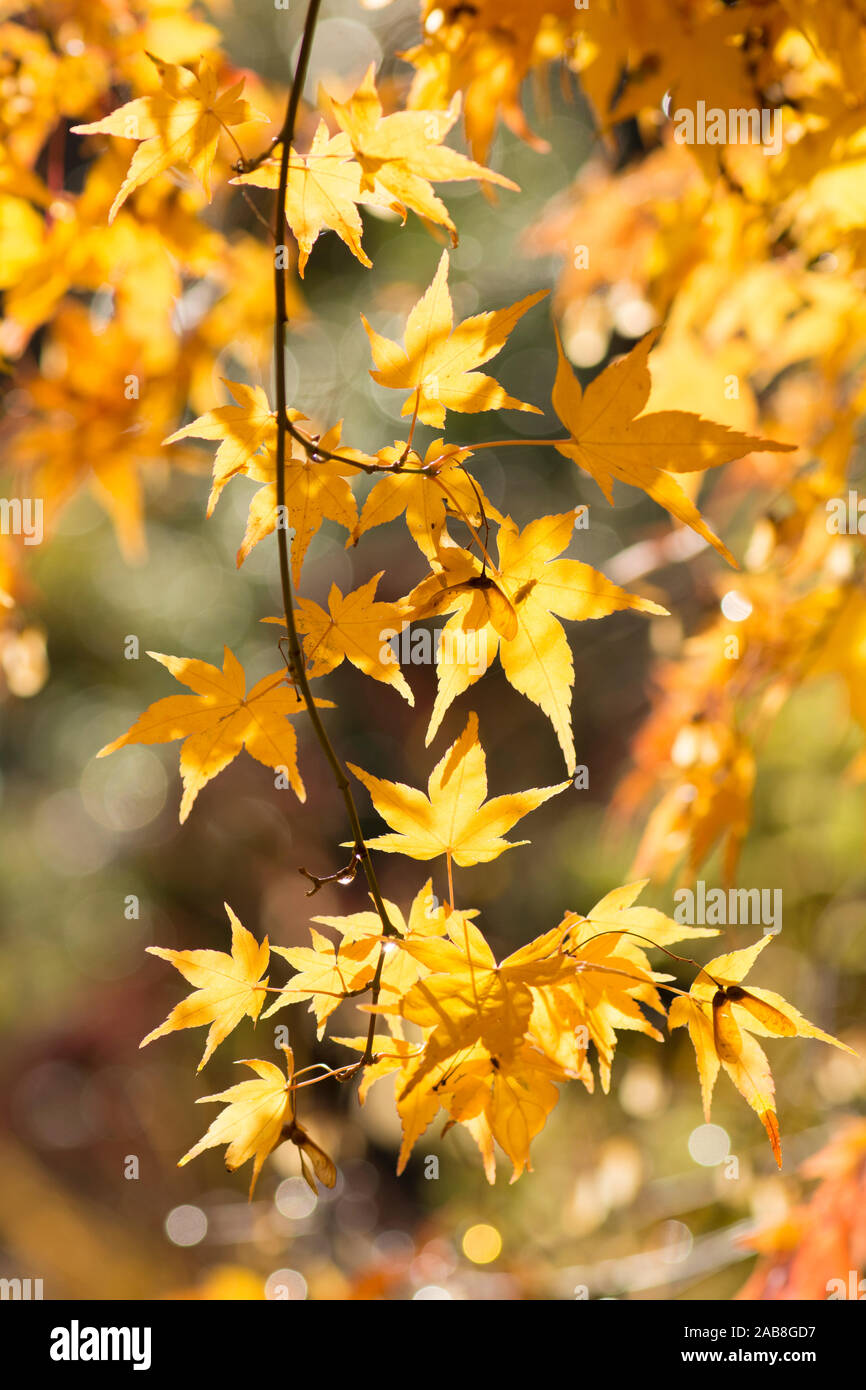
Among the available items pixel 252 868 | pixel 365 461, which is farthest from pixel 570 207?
pixel 252 868

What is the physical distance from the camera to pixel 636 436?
43cm

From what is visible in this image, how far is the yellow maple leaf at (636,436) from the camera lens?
16.3 inches

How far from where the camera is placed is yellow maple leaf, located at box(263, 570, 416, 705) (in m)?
0.47

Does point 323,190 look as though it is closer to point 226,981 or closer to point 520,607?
point 520,607

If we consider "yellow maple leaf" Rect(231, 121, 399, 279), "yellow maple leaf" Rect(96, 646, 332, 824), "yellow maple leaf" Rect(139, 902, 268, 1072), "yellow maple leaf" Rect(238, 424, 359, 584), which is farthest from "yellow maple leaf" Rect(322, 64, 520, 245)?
"yellow maple leaf" Rect(139, 902, 268, 1072)

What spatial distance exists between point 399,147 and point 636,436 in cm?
18

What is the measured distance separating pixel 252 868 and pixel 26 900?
1011 mm

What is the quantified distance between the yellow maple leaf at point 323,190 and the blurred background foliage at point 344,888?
118 centimetres

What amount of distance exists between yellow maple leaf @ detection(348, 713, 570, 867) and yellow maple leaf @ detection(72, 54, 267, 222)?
0.31 metres

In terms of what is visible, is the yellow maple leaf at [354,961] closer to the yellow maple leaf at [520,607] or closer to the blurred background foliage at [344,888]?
the yellow maple leaf at [520,607]
